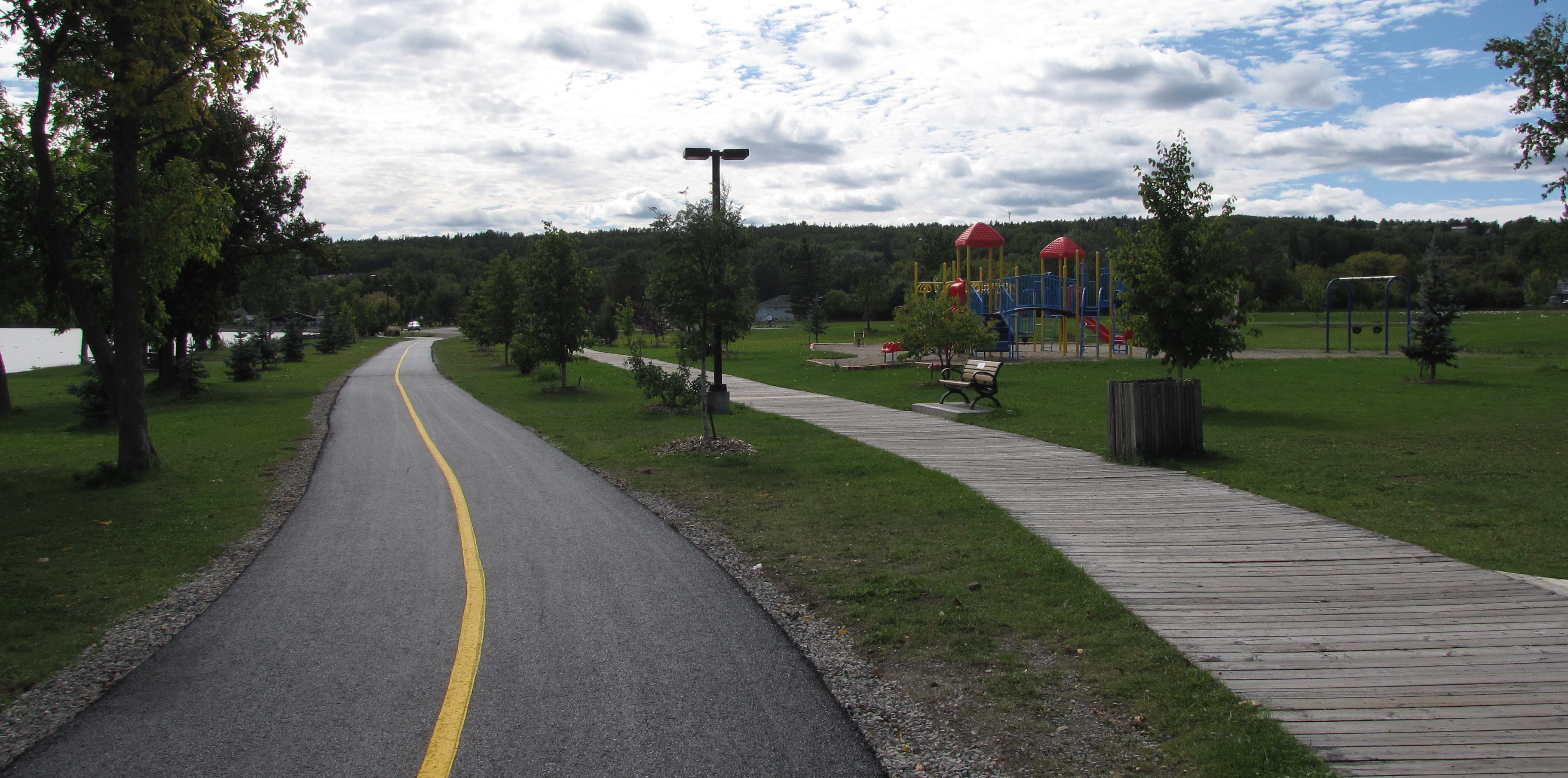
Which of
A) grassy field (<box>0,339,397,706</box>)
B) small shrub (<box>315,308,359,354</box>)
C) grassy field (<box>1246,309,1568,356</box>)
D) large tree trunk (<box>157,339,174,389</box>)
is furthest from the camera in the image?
small shrub (<box>315,308,359,354</box>)

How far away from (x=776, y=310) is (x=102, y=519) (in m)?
142

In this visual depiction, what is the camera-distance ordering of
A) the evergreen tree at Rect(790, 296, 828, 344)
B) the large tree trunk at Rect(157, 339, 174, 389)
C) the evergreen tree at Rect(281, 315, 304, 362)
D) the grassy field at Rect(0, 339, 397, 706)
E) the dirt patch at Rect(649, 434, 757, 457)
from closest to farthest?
the grassy field at Rect(0, 339, 397, 706) → the dirt patch at Rect(649, 434, 757, 457) → the large tree trunk at Rect(157, 339, 174, 389) → the evergreen tree at Rect(281, 315, 304, 362) → the evergreen tree at Rect(790, 296, 828, 344)

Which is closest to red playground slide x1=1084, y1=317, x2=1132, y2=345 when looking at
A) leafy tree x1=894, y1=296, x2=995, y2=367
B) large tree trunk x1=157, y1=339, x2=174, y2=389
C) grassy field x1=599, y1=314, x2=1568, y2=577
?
grassy field x1=599, y1=314, x2=1568, y2=577

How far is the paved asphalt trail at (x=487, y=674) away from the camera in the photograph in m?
3.97

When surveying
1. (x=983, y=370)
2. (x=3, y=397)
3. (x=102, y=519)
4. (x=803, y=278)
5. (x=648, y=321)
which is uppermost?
(x=803, y=278)

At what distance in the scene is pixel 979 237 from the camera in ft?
126

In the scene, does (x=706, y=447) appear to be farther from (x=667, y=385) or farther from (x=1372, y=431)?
(x=1372, y=431)

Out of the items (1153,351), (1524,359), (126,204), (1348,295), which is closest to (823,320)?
(1348,295)

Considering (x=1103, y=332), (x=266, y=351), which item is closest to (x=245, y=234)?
(x=266, y=351)

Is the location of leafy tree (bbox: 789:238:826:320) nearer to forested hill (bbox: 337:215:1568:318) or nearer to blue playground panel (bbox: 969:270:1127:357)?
forested hill (bbox: 337:215:1568:318)

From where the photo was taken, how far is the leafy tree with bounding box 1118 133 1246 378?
16.7 m

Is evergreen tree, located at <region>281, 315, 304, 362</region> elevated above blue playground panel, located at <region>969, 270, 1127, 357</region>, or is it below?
below

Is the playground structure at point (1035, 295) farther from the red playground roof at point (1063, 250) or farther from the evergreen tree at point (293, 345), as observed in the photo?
the evergreen tree at point (293, 345)

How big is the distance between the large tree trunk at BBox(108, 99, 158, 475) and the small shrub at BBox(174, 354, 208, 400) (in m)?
16.4
